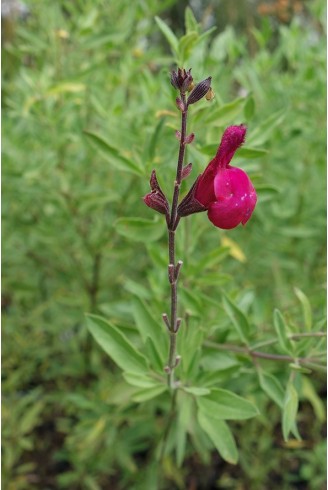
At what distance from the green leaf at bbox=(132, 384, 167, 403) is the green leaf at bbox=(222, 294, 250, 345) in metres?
0.15

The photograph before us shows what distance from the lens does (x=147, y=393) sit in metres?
0.84

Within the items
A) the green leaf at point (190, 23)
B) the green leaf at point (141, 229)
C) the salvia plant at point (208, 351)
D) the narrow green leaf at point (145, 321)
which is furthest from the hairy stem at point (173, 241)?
the green leaf at point (190, 23)

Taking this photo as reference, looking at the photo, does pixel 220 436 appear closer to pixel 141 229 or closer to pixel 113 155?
pixel 141 229

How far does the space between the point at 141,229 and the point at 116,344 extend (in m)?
0.20

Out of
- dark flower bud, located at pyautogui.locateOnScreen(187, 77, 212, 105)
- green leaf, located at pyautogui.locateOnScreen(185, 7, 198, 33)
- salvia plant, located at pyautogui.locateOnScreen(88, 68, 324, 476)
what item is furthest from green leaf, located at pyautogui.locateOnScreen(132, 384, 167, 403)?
green leaf, located at pyautogui.locateOnScreen(185, 7, 198, 33)

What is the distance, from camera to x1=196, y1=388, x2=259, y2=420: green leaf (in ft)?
2.64

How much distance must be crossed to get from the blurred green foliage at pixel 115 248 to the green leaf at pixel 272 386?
91 mm

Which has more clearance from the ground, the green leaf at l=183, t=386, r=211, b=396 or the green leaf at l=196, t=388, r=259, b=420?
the green leaf at l=183, t=386, r=211, b=396

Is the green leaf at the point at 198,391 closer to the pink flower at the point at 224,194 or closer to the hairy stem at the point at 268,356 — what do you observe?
the hairy stem at the point at 268,356

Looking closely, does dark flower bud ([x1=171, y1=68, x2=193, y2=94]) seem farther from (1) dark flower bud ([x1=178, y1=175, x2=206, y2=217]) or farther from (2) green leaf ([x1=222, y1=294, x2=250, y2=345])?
(2) green leaf ([x1=222, y1=294, x2=250, y2=345])

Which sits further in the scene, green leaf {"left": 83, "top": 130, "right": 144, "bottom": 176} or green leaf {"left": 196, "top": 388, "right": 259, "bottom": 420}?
green leaf {"left": 83, "top": 130, "right": 144, "bottom": 176}

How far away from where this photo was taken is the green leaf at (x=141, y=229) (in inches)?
37.0

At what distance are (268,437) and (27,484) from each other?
63 cm

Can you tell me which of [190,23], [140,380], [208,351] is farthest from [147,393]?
[190,23]
